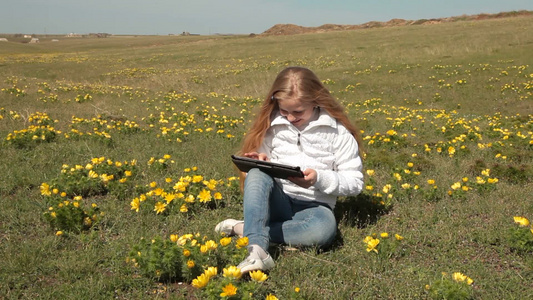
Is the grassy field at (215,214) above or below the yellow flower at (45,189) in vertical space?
below

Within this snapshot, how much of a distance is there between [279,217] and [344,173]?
713 mm

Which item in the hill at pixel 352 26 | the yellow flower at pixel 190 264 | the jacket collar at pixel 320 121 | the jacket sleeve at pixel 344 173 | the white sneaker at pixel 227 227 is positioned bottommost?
the white sneaker at pixel 227 227

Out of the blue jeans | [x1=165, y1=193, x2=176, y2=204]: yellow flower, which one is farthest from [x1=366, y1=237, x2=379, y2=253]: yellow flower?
[x1=165, y1=193, x2=176, y2=204]: yellow flower

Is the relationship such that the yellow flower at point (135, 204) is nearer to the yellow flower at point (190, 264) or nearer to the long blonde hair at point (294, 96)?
the long blonde hair at point (294, 96)

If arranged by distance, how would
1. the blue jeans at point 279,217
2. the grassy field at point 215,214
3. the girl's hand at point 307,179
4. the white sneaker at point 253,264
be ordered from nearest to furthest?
the white sneaker at point 253,264
the grassy field at point 215,214
the blue jeans at point 279,217
the girl's hand at point 307,179

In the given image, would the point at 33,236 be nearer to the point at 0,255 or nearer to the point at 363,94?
the point at 0,255

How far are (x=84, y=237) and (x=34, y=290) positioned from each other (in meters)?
0.78

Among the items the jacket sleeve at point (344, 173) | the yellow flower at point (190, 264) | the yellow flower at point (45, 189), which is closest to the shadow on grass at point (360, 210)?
the jacket sleeve at point (344, 173)

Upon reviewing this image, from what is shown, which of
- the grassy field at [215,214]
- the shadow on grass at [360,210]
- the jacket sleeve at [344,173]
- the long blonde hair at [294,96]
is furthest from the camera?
the shadow on grass at [360,210]

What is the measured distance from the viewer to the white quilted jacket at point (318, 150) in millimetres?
3900

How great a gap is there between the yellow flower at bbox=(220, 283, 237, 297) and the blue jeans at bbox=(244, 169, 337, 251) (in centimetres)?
69

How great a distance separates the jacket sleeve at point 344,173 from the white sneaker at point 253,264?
2.64ft

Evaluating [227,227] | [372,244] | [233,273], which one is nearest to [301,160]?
[227,227]

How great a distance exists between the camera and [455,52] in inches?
1071
